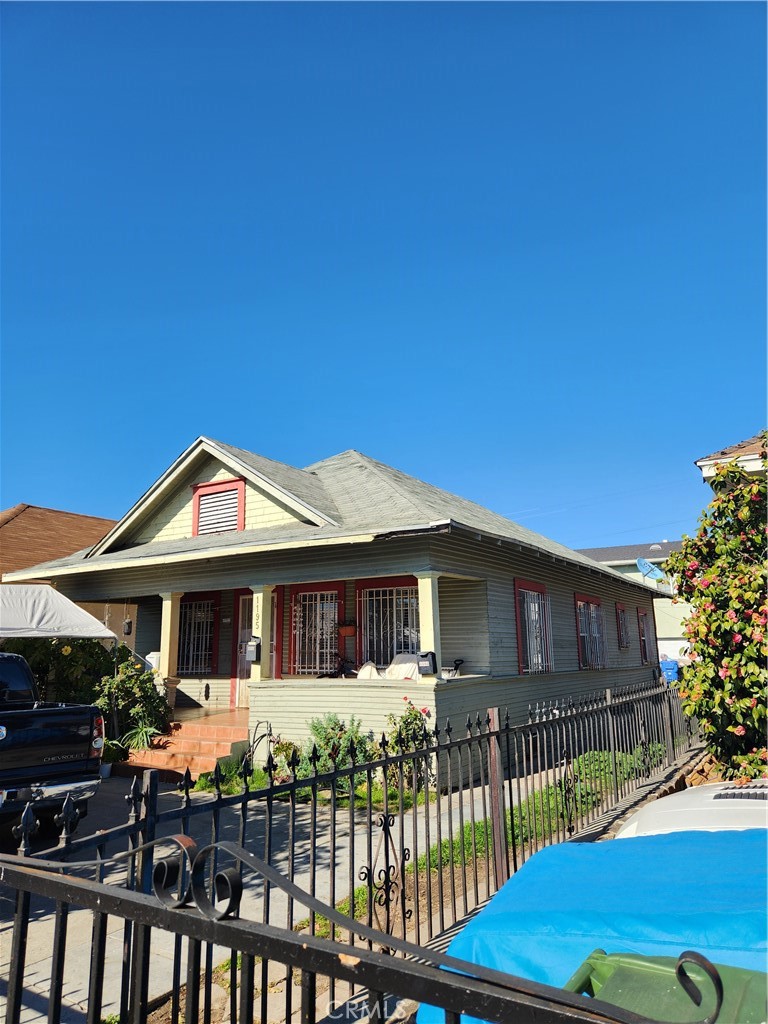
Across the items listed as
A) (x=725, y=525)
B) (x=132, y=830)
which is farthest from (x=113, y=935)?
(x=725, y=525)

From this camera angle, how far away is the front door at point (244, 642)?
52.1 feet

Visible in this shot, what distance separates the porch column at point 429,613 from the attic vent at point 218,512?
213 inches

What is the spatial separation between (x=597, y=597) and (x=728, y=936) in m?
18.1

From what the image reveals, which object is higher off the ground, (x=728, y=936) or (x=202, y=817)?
(x=728, y=936)

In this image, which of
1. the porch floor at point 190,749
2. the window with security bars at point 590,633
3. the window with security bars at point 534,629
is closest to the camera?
the porch floor at point 190,749

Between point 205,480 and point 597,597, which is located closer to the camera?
point 205,480

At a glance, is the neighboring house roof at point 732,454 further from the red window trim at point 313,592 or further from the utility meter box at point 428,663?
the red window trim at point 313,592

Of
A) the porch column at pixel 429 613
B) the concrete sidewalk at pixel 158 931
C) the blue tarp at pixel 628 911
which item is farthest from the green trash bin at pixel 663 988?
the porch column at pixel 429 613

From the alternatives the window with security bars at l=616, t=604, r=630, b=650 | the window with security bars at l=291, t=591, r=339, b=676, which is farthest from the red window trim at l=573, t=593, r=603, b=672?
the window with security bars at l=291, t=591, r=339, b=676

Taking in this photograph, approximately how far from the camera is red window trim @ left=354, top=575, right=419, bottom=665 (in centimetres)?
1355

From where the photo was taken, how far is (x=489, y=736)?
A: 18.2 ft

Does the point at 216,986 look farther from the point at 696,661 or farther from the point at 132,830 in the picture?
the point at 696,661

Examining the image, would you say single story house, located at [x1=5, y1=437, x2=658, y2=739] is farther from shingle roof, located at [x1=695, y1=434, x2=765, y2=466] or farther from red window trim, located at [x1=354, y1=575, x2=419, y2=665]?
shingle roof, located at [x1=695, y1=434, x2=765, y2=466]

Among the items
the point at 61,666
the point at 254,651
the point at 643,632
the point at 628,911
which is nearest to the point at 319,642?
the point at 254,651
